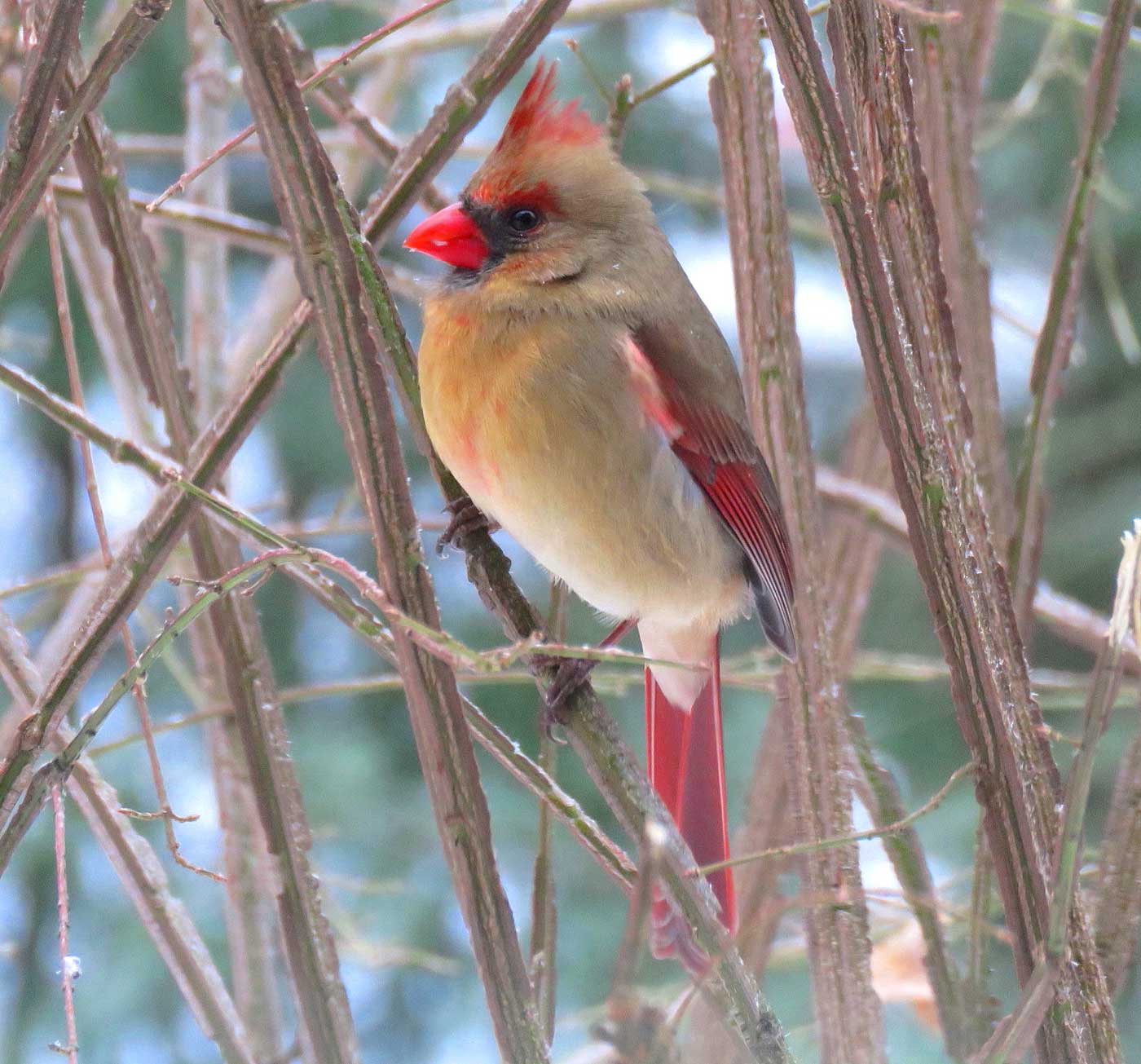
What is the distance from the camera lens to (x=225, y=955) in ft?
11.1

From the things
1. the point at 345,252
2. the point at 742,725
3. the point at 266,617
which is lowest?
the point at 345,252

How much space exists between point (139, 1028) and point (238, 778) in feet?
7.37

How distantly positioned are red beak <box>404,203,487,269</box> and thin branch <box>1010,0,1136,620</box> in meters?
0.60

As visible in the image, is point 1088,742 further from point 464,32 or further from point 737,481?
point 464,32

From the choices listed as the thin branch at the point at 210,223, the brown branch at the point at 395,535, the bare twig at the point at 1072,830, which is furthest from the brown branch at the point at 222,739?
the bare twig at the point at 1072,830

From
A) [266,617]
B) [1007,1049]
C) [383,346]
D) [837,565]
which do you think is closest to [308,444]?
[266,617]

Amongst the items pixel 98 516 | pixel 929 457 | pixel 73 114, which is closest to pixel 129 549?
pixel 98 516

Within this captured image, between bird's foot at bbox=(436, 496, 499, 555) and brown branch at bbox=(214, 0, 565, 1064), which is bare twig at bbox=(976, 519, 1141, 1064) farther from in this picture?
bird's foot at bbox=(436, 496, 499, 555)

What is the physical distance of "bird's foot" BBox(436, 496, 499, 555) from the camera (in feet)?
4.39

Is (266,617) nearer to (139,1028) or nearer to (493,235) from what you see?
(139,1028)

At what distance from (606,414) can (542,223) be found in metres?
0.28

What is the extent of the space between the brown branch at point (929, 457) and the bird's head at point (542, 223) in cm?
55

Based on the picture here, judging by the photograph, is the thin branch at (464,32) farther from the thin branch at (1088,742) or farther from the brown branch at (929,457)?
the thin branch at (1088,742)

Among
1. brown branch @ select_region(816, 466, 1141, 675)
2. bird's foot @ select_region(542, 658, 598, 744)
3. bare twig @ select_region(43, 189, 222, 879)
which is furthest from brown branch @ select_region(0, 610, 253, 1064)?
brown branch @ select_region(816, 466, 1141, 675)
